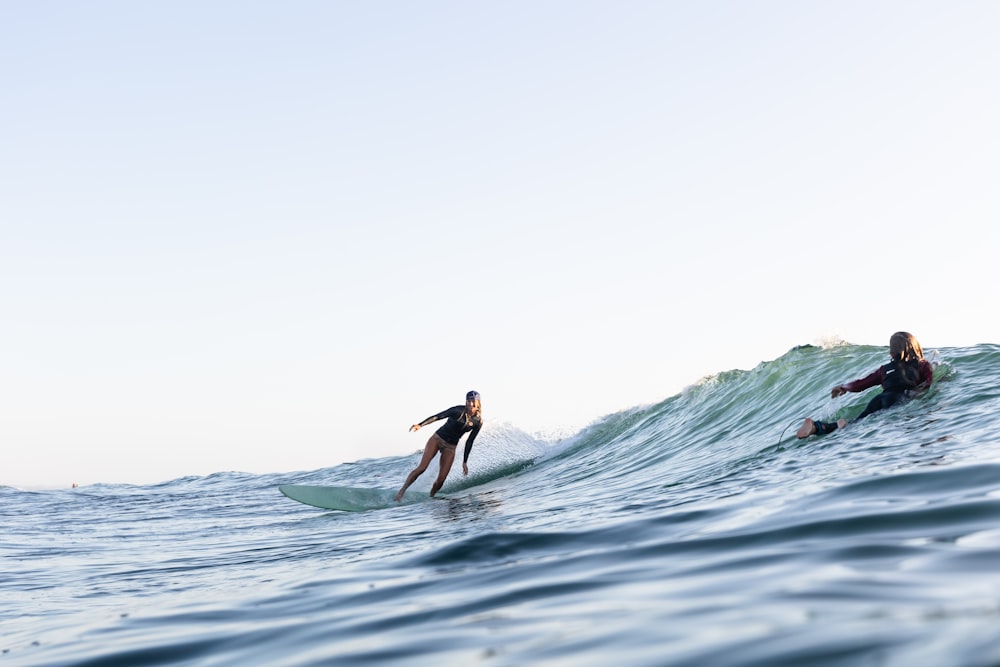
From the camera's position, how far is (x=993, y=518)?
4.50 meters

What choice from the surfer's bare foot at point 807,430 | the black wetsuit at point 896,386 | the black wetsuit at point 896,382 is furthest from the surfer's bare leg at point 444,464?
the black wetsuit at point 896,386

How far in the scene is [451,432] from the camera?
15148 mm

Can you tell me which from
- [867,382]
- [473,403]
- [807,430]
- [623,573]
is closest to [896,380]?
[867,382]

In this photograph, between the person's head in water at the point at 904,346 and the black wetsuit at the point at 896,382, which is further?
the black wetsuit at the point at 896,382

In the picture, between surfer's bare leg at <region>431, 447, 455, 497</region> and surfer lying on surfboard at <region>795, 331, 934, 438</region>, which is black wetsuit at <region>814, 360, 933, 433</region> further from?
surfer's bare leg at <region>431, 447, 455, 497</region>

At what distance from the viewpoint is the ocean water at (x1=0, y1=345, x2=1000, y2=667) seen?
3137mm

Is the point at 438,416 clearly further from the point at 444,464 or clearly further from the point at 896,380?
the point at 896,380

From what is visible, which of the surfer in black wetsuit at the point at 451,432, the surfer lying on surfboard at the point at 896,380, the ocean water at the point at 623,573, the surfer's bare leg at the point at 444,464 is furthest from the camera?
the surfer's bare leg at the point at 444,464

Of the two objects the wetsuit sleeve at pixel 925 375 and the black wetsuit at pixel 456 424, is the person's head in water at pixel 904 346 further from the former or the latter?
the black wetsuit at pixel 456 424

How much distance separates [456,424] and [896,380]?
284 inches

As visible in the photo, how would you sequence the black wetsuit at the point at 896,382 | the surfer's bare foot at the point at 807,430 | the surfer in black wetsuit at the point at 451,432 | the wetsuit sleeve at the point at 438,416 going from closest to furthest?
the surfer's bare foot at the point at 807,430 < the black wetsuit at the point at 896,382 < the wetsuit sleeve at the point at 438,416 < the surfer in black wetsuit at the point at 451,432

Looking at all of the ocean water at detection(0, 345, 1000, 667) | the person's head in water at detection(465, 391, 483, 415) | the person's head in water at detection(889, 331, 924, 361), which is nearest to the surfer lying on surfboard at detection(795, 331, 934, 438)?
the person's head in water at detection(889, 331, 924, 361)

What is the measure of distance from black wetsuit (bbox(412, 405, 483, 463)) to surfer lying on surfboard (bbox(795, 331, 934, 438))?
5863mm

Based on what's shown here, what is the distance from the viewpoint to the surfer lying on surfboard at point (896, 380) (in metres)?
10.7
